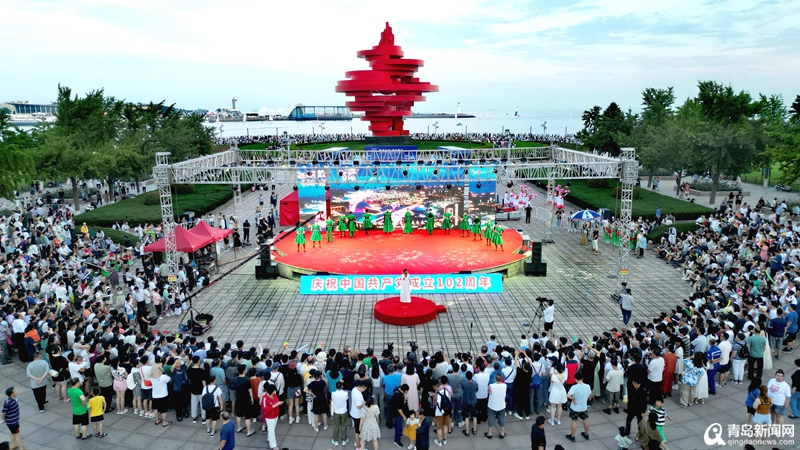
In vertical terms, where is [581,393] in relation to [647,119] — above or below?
below

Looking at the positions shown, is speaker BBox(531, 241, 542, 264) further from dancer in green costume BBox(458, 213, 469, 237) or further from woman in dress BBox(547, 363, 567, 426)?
woman in dress BBox(547, 363, 567, 426)

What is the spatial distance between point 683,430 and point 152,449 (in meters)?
10.8

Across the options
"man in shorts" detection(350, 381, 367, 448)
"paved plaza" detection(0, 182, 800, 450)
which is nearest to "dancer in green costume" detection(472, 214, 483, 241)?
"paved plaza" detection(0, 182, 800, 450)

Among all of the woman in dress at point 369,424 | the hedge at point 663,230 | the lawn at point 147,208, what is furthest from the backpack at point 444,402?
the lawn at point 147,208

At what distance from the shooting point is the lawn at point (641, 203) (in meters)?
32.1

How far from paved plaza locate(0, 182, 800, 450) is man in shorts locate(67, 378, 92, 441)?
0.22 metres

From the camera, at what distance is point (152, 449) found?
1031cm

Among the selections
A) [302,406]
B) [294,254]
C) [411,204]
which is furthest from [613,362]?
[411,204]

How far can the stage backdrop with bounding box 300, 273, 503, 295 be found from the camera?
1894cm

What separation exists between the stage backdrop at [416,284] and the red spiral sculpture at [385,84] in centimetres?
1213

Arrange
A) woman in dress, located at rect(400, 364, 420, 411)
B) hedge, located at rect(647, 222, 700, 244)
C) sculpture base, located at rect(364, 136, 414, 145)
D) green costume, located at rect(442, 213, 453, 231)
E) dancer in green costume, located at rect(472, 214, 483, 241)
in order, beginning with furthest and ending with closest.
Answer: sculpture base, located at rect(364, 136, 414, 145) → green costume, located at rect(442, 213, 453, 231) → dancer in green costume, located at rect(472, 214, 483, 241) → hedge, located at rect(647, 222, 700, 244) → woman in dress, located at rect(400, 364, 420, 411)

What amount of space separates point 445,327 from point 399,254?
804 cm

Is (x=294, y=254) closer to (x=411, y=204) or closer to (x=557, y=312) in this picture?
(x=411, y=204)

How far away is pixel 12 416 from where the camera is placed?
9.90 meters
